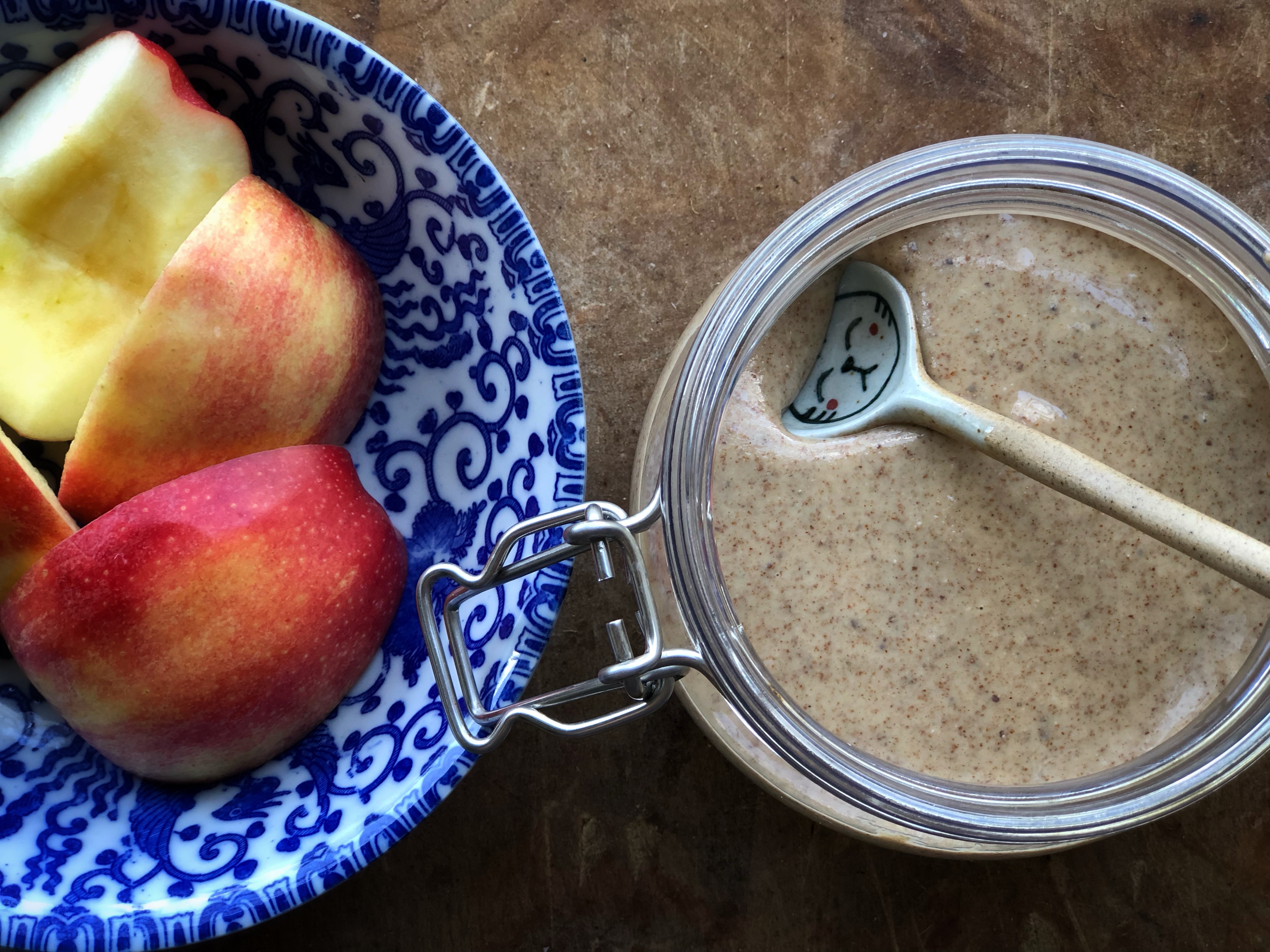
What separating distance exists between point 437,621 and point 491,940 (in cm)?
26

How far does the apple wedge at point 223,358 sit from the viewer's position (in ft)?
1.78

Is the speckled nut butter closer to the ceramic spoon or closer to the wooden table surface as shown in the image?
the ceramic spoon

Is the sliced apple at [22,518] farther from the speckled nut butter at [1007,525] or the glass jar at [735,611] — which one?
the speckled nut butter at [1007,525]

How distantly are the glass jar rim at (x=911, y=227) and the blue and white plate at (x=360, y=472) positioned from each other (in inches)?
3.3

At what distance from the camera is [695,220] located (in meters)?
0.72

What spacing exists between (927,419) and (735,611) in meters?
0.15

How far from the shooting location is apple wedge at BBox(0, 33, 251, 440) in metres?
0.56

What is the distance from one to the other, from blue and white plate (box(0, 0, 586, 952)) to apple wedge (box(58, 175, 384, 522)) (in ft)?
0.21

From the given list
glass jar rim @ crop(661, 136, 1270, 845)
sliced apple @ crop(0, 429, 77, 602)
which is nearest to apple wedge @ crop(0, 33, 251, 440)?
sliced apple @ crop(0, 429, 77, 602)

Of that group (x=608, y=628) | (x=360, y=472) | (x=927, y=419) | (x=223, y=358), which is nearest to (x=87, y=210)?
(x=223, y=358)

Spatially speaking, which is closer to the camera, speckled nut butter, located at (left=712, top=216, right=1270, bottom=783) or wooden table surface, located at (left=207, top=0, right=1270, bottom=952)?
speckled nut butter, located at (left=712, top=216, right=1270, bottom=783)

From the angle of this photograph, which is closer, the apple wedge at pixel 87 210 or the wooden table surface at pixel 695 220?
the apple wedge at pixel 87 210

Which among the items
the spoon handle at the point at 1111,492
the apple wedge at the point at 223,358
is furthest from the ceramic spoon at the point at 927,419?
the apple wedge at the point at 223,358

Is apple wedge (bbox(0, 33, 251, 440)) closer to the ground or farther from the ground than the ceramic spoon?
farther from the ground
